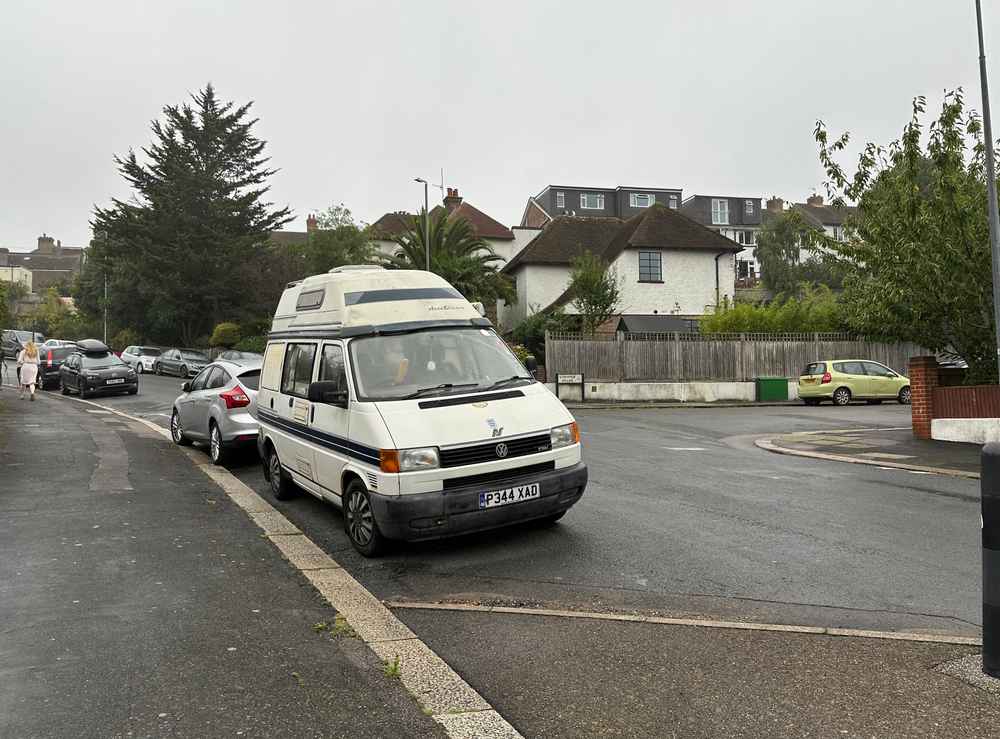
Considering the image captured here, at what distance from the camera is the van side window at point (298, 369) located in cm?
792

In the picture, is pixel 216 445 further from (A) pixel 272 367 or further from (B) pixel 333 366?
(B) pixel 333 366

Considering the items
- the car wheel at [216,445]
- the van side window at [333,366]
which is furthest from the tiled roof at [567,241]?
the van side window at [333,366]

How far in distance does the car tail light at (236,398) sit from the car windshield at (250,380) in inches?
4.5

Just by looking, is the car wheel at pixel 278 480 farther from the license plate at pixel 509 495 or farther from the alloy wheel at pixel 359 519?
the license plate at pixel 509 495

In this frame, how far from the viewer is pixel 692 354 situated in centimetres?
2969

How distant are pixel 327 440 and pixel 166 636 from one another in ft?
8.72

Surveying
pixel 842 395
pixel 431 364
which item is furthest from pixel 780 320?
pixel 431 364

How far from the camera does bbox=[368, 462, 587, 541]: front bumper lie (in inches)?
234

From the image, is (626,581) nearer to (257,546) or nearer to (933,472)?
(257,546)

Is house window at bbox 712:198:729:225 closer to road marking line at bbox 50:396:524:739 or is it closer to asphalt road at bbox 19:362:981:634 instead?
asphalt road at bbox 19:362:981:634

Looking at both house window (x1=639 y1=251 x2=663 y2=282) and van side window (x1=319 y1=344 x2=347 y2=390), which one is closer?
van side window (x1=319 y1=344 x2=347 y2=390)

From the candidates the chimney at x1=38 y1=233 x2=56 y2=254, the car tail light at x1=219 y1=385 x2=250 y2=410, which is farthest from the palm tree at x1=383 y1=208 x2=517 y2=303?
the chimney at x1=38 y1=233 x2=56 y2=254

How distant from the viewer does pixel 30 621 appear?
491 centimetres

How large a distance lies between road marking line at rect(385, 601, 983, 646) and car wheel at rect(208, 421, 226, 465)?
6917 millimetres
